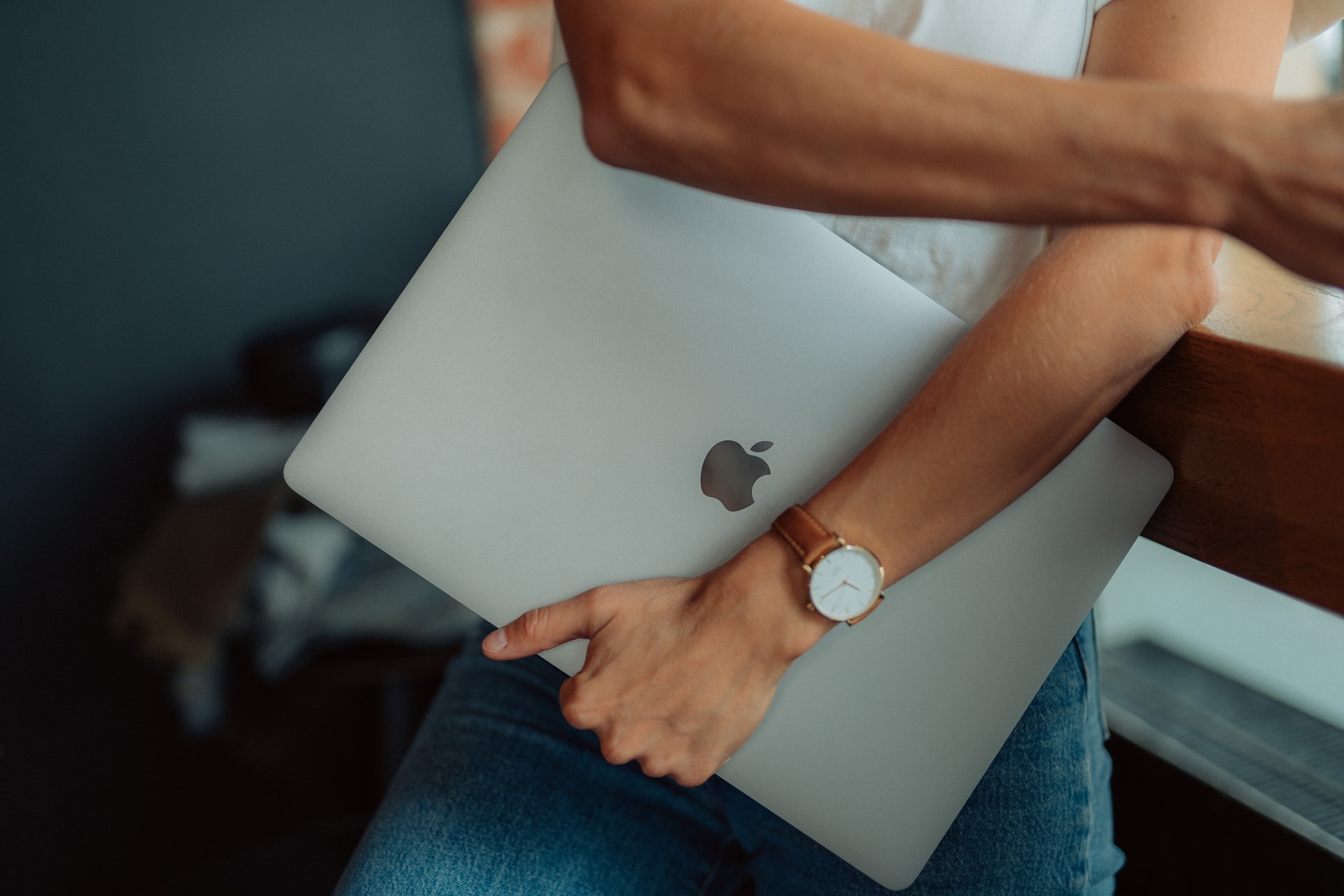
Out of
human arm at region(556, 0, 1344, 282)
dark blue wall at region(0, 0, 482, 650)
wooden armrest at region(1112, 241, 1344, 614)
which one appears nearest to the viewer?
human arm at region(556, 0, 1344, 282)

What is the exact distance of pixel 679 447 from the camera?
1.54 ft

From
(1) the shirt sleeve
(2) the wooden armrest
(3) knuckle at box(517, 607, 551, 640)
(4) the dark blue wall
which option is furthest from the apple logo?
(4) the dark blue wall

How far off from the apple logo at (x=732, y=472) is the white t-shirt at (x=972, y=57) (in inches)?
6.2

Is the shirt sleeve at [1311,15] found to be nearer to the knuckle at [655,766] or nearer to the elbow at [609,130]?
the elbow at [609,130]

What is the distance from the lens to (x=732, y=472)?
0.47 m

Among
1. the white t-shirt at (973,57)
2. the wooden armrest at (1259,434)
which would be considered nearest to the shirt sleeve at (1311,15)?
the white t-shirt at (973,57)

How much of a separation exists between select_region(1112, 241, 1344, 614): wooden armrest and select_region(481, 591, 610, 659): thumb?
1.06ft

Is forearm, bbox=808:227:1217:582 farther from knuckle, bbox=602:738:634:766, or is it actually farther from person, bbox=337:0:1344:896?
knuckle, bbox=602:738:634:766

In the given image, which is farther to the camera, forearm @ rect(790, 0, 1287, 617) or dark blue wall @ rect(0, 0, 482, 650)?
dark blue wall @ rect(0, 0, 482, 650)

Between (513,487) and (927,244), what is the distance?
29cm

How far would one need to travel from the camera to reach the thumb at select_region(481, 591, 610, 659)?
1.54 feet

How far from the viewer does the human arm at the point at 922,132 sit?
0.29 meters

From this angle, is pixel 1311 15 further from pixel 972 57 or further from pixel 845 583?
pixel 845 583

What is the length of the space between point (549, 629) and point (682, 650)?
7 cm
